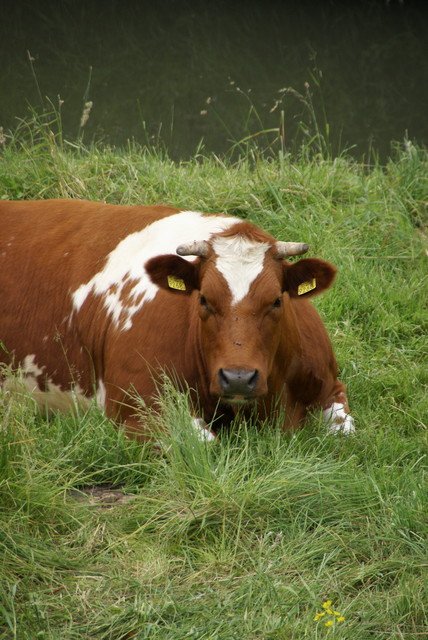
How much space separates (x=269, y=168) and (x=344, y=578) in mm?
4587

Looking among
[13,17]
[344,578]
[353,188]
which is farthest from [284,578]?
[13,17]

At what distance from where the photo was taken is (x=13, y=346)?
5191mm

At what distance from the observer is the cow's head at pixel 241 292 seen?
4.15m

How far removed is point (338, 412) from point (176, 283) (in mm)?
1135

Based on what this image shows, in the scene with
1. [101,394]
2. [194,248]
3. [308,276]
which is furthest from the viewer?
[101,394]

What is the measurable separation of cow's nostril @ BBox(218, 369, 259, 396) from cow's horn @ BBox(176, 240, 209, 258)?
0.66 m

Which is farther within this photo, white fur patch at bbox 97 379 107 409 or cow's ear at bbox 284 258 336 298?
white fur patch at bbox 97 379 107 409

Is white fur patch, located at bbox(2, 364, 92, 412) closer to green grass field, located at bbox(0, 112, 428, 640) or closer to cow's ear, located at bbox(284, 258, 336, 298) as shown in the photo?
green grass field, located at bbox(0, 112, 428, 640)

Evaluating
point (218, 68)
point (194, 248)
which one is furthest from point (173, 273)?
point (218, 68)

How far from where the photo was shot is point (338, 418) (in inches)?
194

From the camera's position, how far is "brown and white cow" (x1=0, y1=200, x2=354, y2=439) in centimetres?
434

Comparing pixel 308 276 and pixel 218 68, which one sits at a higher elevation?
pixel 308 276

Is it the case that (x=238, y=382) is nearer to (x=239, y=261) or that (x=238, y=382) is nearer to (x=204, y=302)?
(x=204, y=302)

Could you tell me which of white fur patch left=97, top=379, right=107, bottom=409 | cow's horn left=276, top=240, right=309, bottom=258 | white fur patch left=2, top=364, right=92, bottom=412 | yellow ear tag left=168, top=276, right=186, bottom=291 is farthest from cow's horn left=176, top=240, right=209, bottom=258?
white fur patch left=2, top=364, right=92, bottom=412
